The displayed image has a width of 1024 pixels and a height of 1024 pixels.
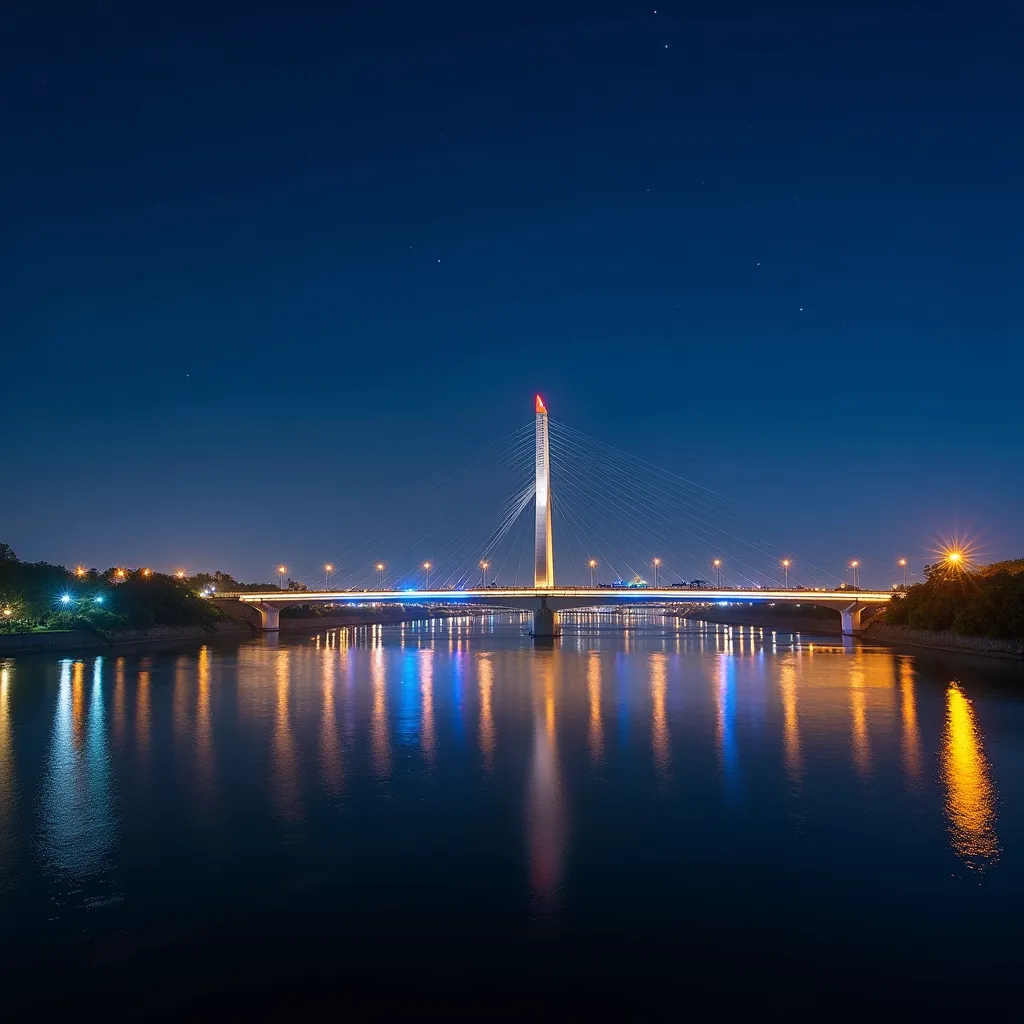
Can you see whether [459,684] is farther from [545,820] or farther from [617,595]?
[617,595]

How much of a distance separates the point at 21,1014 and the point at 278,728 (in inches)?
588

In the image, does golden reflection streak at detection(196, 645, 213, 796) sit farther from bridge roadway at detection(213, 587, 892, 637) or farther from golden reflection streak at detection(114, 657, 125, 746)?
bridge roadway at detection(213, 587, 892, 637)

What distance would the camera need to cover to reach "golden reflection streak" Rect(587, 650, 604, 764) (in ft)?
60.5

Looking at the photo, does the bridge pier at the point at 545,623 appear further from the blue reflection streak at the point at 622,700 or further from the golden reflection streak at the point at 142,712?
the golden reflection streak at the point at 142,712

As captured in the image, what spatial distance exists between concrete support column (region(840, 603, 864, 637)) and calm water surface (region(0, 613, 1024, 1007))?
43.0m

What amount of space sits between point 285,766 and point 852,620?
2316 inches

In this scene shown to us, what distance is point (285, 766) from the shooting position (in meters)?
16.7

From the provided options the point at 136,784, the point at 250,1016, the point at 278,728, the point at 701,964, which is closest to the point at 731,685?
the point at 278,728

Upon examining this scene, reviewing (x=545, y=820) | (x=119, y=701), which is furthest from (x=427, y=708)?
(x=545, y=820)

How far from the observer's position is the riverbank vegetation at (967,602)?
133 ft

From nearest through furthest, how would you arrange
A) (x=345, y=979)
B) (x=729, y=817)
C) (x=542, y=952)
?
(x=345, y=979)
(x=542, y=952)
(x=729, y=817)

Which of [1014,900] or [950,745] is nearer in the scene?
[1014,900]

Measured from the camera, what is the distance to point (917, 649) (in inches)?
2020

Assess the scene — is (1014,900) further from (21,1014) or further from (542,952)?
(21,1014)
